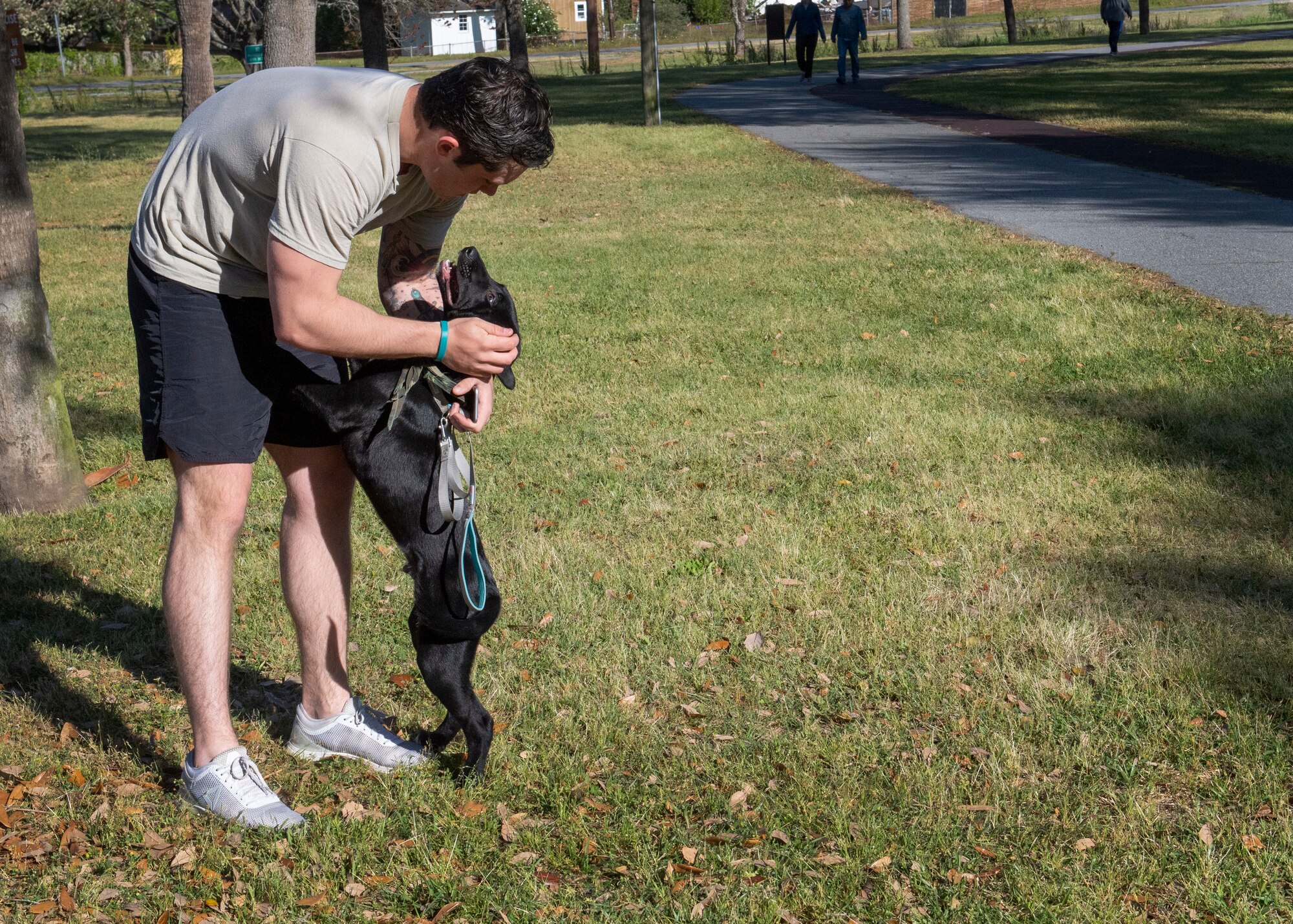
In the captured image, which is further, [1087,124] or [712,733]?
[1087,124]

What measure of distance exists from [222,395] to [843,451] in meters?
3.56

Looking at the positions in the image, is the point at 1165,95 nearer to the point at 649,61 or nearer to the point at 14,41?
the point at 649,61

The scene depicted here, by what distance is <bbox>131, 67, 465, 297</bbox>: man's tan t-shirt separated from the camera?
99.9 inches

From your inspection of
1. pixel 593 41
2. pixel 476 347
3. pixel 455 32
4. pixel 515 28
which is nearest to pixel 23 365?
pixel 476 347

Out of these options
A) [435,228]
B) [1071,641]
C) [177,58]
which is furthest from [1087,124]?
[177,58]

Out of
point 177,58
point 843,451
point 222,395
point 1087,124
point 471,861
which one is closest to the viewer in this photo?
point 222,395

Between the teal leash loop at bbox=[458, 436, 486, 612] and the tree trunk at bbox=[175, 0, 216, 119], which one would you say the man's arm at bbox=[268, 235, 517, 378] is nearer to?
the teal leash loop at bbox=[458, 436, 486, 612]

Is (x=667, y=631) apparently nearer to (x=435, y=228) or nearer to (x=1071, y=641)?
(x=1071, y=641)

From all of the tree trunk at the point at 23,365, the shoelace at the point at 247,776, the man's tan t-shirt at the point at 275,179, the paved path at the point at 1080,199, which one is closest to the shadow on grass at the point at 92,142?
the paved path at the point at 1080,199

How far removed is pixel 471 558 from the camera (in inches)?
123

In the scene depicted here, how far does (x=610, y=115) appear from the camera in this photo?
76.8 ft

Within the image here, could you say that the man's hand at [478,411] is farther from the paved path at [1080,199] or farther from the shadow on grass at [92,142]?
the shadow on grass at [92,142]

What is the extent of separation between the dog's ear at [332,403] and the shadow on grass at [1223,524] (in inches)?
106

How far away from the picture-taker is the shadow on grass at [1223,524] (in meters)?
3.87
